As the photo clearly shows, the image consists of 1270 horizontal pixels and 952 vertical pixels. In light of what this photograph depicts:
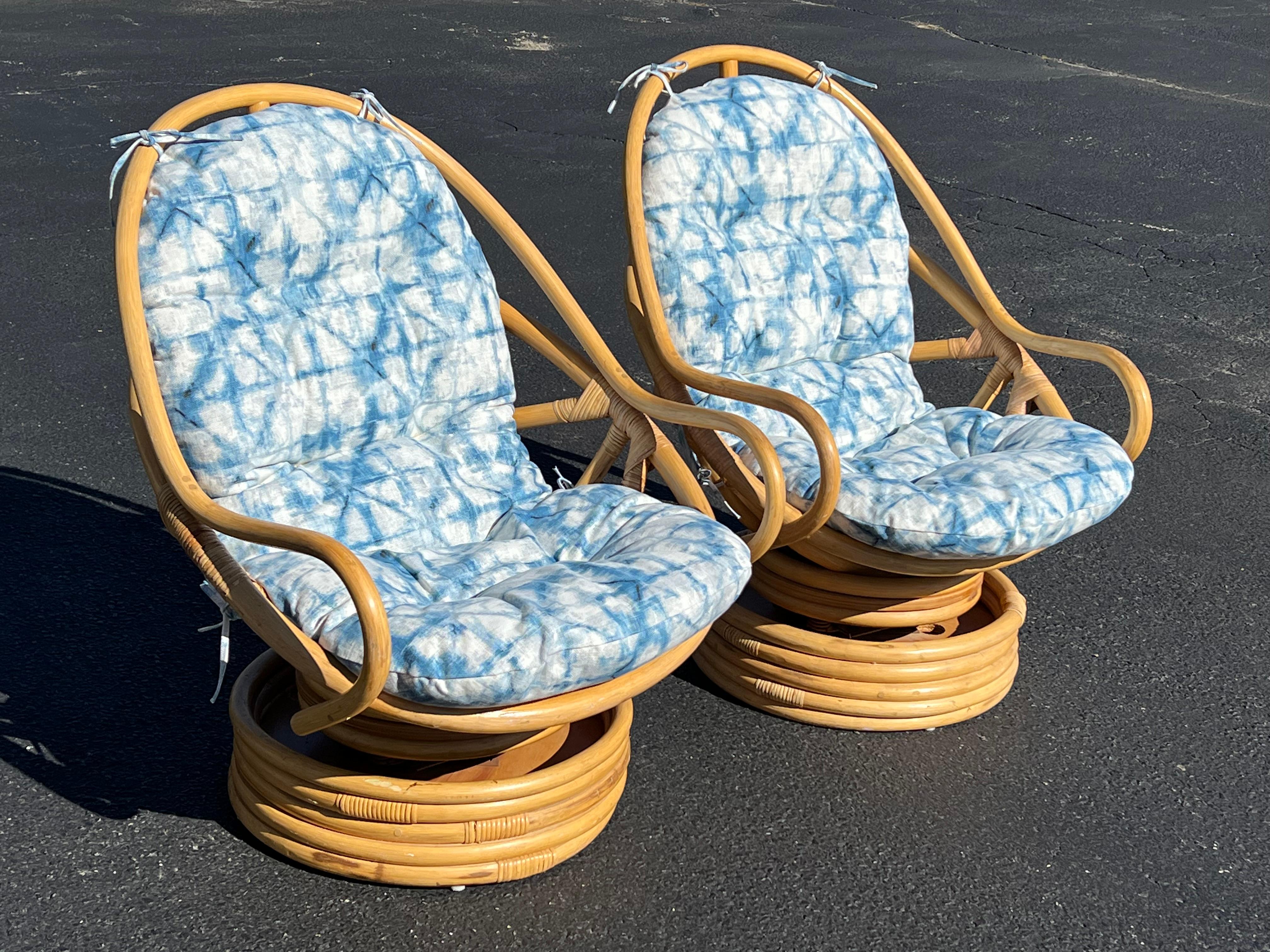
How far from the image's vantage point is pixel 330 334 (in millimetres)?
2689

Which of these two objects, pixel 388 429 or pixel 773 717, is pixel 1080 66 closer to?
pixel 773 717

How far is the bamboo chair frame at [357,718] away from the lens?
2.15m

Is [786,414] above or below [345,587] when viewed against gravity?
above

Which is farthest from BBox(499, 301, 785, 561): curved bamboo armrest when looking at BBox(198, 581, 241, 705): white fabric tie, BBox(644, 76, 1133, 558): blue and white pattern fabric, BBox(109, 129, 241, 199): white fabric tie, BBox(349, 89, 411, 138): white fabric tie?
BBox(198, 581, 241, 705): white fabric tie

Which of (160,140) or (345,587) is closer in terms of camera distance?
(345,587)

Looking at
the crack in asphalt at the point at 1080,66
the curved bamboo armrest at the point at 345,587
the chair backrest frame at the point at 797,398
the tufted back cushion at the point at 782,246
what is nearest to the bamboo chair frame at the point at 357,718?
the curved bamboo armrest at the point at 345,587

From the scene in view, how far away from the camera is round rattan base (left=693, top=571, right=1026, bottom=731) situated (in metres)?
2.78

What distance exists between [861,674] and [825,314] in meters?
0.89

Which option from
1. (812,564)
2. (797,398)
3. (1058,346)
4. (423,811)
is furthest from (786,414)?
(423,811)

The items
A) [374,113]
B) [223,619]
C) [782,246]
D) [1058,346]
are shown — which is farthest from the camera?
[782,246]

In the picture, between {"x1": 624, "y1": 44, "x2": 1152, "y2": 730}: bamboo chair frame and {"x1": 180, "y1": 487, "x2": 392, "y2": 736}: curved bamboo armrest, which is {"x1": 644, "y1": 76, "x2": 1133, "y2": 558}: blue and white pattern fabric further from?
{"x1": 180, "y1": 487, "x2": 392, "y2": 736}: curved bamboo armrest

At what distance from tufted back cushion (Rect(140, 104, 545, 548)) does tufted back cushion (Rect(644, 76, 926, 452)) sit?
0.43 meters

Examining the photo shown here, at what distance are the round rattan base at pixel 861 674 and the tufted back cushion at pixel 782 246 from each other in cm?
46

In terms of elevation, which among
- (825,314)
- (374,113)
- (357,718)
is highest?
(374,113)
